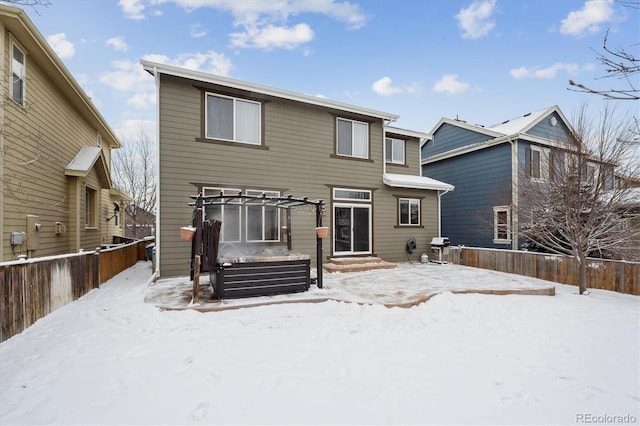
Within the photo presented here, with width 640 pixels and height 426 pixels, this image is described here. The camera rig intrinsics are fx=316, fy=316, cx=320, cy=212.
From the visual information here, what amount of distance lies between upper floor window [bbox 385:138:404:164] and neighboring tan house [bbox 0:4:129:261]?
31.7 feet

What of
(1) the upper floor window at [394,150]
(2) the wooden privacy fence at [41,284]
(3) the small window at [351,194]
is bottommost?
(2) the wooden privacy fence at [41,284]

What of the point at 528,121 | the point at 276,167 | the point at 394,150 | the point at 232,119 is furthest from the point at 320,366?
the point at 528,121

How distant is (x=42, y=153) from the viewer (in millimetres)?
7387

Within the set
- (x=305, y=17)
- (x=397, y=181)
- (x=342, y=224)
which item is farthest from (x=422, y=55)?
(x=342, y=224)

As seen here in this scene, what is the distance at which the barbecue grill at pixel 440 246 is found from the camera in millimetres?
11000

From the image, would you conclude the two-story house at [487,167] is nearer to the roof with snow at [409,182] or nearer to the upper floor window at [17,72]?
the roof with snow at [409,182]

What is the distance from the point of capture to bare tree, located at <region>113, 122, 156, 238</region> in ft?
58.3

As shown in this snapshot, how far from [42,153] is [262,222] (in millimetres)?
5362

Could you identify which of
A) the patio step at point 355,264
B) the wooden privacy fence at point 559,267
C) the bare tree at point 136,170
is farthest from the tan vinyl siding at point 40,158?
the wooden privacy fence at point 559,267

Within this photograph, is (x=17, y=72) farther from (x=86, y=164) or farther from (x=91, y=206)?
(x=91, y=206)

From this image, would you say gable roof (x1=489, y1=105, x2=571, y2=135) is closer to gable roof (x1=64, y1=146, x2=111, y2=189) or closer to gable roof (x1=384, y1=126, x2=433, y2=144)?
gable roof (x1=384, y1=126, x2=433, y2=144)

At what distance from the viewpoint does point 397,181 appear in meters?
10.6

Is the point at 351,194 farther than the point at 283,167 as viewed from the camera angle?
Yes

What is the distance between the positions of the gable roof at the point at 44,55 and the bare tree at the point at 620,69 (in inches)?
336
